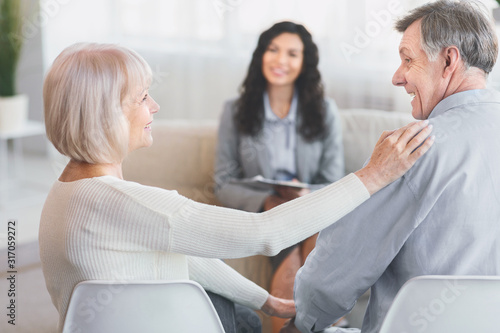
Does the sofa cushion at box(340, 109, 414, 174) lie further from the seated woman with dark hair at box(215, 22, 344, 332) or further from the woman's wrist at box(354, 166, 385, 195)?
the woman's wrist at box(354, 166, 385, 195)

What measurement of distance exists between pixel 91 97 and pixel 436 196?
2.28 ft

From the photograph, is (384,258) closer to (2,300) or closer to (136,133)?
(136,133)

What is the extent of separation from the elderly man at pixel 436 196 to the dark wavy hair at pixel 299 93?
1.36m

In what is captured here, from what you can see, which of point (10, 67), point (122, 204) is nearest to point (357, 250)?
point (122, 204)

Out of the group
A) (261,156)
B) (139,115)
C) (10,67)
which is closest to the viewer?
(139,115)

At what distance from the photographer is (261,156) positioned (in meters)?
2.60

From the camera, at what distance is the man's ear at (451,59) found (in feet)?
3.87

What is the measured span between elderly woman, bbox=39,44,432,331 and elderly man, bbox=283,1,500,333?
0.06m

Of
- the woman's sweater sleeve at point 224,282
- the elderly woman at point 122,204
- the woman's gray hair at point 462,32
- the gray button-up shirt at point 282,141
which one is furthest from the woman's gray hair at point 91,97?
the gray button-up shirt at point 282,141

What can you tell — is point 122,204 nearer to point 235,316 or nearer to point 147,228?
point 147,228

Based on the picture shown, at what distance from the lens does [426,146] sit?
1.12m

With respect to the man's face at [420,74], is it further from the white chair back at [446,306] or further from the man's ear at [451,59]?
the white chair back at [446,306]

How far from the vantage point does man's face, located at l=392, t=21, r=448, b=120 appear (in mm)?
1227

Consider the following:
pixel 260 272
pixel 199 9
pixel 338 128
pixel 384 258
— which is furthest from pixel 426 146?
pixel 199 9
